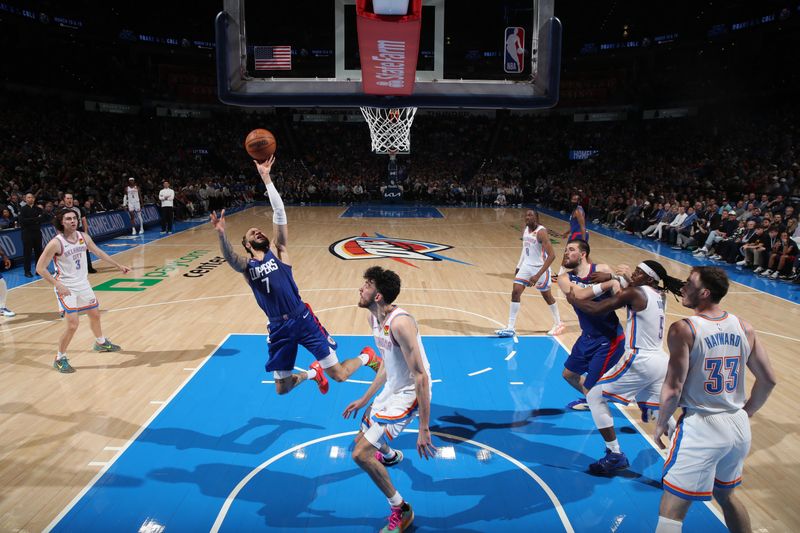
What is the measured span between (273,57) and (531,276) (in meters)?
4.57

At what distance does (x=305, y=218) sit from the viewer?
22.1 metres

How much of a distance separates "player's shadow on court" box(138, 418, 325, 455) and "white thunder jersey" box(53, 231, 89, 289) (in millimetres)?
2383

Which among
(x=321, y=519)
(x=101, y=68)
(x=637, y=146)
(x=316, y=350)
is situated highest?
(x=101, y=68)

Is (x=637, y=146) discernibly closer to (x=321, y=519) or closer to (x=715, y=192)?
(x=715, y=192)

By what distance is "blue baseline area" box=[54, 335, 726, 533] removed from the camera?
3840 millimetres

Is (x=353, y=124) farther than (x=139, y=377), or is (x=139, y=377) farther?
(x=353, y=124)

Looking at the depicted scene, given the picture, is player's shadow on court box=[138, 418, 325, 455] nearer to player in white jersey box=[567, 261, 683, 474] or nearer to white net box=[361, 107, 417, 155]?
player in white jersey box=[567, 261, 683, 474]

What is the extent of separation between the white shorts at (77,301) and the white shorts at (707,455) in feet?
20.4

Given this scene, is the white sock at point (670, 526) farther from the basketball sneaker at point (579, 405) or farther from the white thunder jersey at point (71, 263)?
the white thunder jersey at point (71, 263)

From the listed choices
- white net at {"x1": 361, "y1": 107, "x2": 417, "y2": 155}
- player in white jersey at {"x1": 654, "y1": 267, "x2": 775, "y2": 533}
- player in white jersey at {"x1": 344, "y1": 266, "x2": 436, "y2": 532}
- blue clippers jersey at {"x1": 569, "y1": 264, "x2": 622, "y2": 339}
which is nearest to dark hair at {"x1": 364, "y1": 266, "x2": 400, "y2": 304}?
player in white jersey at {"x1": 344, "y1": 266, "x2": 436, "y2": 532}

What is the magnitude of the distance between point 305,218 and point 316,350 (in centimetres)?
1743

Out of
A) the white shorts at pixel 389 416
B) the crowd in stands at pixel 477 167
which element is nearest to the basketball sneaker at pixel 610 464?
the white shorts at pixel 389 416

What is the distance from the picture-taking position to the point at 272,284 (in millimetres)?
4852

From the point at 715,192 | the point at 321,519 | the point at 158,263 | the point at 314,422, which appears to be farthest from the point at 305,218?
the point at 321,519
